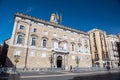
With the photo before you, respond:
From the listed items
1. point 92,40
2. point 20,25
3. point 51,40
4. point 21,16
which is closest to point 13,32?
point 20,25

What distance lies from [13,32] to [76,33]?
2249 centimetres

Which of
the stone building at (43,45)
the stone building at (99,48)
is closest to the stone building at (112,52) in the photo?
the stone building at (99,48)

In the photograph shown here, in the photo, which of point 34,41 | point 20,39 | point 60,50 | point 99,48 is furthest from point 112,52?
point 20,39

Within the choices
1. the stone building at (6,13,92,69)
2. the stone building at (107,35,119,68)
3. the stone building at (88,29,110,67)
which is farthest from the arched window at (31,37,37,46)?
the stone building at (107,35,119,68)

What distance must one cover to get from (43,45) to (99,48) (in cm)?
2471

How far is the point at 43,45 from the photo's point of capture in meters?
28.0

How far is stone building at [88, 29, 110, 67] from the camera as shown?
125 feet

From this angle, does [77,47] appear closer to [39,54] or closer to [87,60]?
[87,60]

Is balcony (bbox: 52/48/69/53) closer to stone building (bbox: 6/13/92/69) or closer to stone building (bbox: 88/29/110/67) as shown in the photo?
stone building (bbox: 6/13/92/69)

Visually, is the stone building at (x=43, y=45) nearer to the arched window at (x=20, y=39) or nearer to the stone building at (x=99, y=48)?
the arched window at (x=20, y=39)

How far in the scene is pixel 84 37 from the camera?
127 ft

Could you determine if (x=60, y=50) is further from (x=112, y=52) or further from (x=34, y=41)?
(x=112, y=52)

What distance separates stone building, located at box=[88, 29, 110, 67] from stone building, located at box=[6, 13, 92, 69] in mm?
4640

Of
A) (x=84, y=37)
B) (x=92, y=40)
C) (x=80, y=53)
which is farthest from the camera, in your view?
(x=92, y=40)
